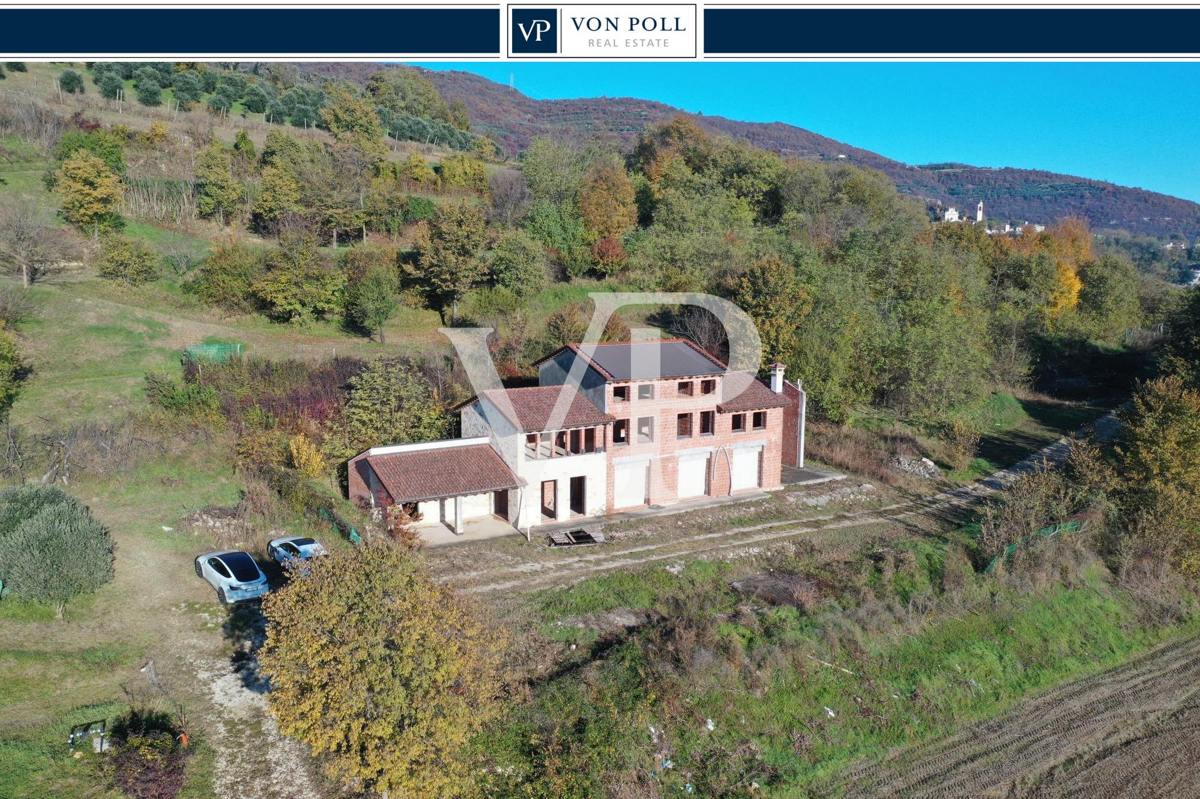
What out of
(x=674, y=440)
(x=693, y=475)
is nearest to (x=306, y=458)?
(x=674, y=440)

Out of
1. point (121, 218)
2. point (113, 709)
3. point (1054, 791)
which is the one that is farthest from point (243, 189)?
point (1054, 791)

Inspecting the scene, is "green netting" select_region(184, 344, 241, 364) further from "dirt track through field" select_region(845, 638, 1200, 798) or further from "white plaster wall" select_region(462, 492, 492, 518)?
"dirt track through field" select_region(845, 638, 1200, 798)

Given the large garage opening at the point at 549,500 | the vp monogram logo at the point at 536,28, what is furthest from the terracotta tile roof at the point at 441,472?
the vp monogram logo at the point at 536,28

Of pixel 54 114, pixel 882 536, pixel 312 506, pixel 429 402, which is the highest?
pixel 54 114

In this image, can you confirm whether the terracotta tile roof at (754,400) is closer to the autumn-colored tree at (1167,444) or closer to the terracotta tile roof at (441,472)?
the terracotta tile roof at (441,472)

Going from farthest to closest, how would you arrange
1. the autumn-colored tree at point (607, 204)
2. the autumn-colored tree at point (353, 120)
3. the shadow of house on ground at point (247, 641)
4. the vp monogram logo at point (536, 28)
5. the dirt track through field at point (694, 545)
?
1. the autumn-colored tree at point (353, 120)
2. the autumn-colored tree at point (607, 204)
3. the dirt track through field at point (694, 545)
4. the shadow of house on ground at point (247, 641)
5. the vp monogram logo at point (536, 28)

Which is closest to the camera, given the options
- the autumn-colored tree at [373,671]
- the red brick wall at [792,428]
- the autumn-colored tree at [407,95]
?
the autumn-colored tree at [373,671]

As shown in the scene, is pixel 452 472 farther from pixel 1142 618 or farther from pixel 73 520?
pixel 1142 618
